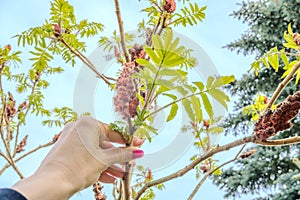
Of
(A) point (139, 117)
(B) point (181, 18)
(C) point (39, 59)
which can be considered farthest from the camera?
(C) point (39, 59)

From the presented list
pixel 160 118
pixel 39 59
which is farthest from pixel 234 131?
pixel 160 118

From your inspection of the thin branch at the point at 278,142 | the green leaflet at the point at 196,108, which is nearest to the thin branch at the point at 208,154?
the thin branch at the point at 278,142

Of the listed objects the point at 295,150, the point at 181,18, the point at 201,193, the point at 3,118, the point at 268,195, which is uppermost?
the point at 295,150

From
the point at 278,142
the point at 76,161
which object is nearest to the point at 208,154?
the point at 278,142

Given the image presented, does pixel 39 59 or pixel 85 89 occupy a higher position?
pixel 39 59

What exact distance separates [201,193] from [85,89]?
29.0 inches

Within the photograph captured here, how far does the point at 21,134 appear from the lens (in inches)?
71.2

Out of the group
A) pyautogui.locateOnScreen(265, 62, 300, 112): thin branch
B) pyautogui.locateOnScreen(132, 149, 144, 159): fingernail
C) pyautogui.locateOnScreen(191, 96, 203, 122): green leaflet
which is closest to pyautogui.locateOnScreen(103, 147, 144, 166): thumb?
pyautogui.locateOnScreen(132, 149, 144, 159): fingernail

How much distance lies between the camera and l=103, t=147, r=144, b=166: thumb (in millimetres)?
624

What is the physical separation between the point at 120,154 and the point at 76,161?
0.07m

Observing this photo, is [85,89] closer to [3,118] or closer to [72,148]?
[72,148]

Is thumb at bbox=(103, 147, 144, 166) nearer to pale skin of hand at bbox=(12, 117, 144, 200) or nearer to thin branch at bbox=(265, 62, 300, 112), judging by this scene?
pale skin of hand at bbox=(12, 117, 144, 200)

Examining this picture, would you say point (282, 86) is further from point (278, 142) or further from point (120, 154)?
point (120, 154)

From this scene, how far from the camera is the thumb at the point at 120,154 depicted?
0.62 metres
